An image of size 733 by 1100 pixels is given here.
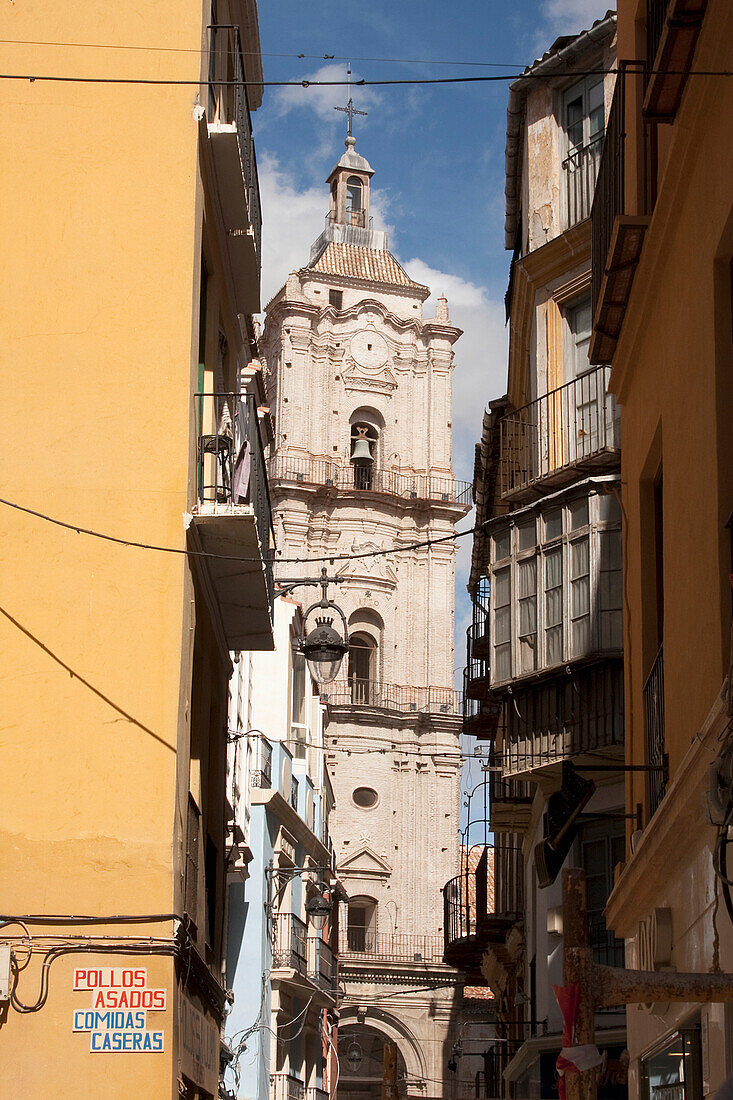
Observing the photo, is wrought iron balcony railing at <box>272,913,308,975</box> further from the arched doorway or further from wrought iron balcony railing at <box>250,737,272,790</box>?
the arched doorway

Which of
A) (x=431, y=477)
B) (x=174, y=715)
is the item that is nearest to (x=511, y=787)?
(x=174, y=715)

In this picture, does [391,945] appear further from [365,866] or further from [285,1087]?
[285,1087]

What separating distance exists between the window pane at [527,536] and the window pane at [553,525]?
0.31 meters

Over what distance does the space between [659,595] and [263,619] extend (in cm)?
497

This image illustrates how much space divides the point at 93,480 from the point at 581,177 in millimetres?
10961

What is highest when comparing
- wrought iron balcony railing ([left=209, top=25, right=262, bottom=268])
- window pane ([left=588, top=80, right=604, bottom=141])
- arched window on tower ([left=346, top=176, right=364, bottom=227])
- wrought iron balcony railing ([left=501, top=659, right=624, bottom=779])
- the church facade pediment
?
arched window on tower ([left=346, top=176, right=364, bottom=227])

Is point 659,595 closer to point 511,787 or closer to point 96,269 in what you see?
point 96,269

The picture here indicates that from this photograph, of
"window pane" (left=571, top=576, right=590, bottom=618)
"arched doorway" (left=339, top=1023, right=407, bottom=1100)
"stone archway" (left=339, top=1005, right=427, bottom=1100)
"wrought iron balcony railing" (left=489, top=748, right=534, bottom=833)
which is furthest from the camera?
"arched doorway" (left=339, top=1023, right=407, bottom=1100)

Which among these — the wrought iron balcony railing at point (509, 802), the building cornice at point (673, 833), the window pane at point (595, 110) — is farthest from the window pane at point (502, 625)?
the building cornice at point (673, 833)

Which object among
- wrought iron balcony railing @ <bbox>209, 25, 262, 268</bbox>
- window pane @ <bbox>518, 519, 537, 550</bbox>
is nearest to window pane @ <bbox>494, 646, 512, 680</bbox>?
window pane @ <bbox>518, 519, 537, 550</bbox>

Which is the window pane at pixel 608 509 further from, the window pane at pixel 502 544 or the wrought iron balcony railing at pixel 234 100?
the wrought iron balcony railing at pixel 234 100

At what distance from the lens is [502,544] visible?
1983 cm

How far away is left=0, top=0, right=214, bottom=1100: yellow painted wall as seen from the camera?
1016 centimetres

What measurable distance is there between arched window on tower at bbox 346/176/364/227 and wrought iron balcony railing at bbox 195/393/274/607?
181ft
